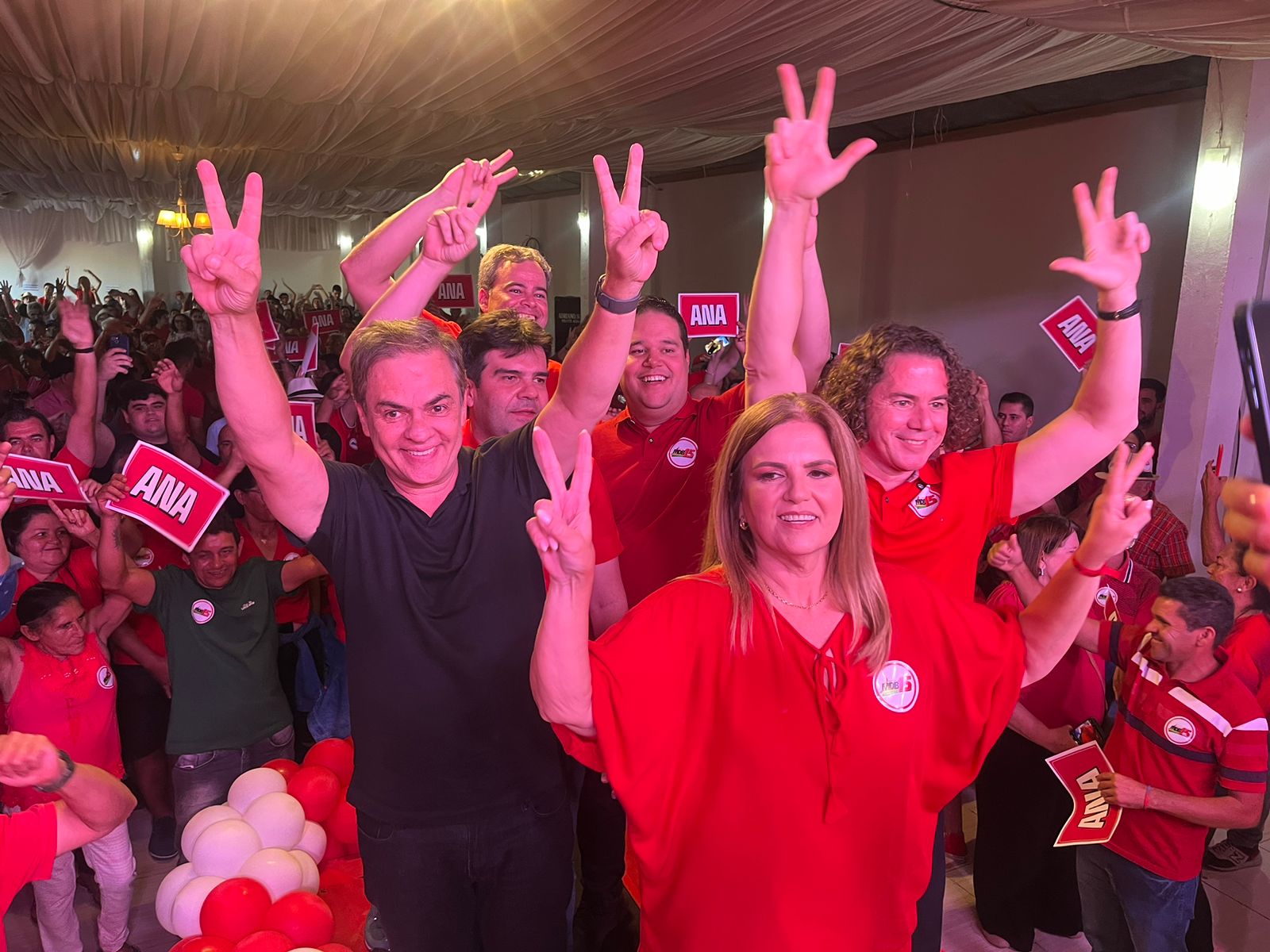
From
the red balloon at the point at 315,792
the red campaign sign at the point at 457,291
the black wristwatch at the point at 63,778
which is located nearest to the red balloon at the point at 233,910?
the red balloon at the point at 315,792

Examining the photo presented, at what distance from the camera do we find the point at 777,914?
5.16ft

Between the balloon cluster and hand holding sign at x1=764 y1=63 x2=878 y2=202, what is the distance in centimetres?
186

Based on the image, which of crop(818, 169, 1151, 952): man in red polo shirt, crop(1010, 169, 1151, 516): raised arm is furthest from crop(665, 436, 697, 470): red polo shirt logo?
crop(1010, 169, 1151, 516): raised arm

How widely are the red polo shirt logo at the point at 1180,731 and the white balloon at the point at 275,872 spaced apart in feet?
8.09

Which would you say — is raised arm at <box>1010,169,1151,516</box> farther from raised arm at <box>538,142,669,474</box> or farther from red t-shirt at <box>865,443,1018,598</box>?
raised arm at <box>538,142,669,474</box>

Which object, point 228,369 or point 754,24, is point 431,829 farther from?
point 754,24

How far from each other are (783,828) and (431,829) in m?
0.72

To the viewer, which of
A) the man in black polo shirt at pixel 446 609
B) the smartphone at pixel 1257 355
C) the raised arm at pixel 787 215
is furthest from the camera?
the raised arm at pixel 787 215

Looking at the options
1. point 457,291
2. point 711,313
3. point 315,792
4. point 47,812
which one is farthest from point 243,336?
point 457,291

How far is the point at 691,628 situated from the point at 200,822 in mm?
2059

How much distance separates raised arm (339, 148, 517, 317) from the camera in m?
2.38

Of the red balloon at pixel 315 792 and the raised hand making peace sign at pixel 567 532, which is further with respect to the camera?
the red balloon at pixel 315 792

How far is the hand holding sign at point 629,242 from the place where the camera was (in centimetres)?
181

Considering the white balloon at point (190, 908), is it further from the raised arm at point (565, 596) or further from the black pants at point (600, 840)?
the raised arm at point (565, 596)
